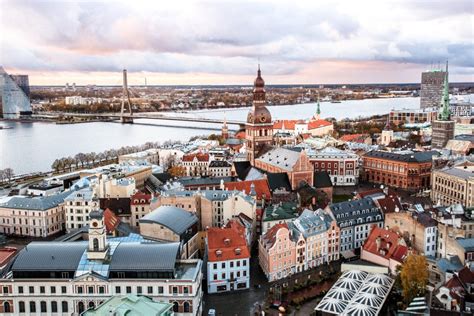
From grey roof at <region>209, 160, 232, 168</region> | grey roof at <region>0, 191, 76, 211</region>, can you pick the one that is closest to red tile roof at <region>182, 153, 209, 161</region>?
grey roof at <region>209, 160, 232, 168</region>

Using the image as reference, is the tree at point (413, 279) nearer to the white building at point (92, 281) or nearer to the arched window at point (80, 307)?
the white building at point (92, 281)

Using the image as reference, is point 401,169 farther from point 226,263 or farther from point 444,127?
point 226,263

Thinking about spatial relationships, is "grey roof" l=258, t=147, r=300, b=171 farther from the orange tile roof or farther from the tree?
the tree

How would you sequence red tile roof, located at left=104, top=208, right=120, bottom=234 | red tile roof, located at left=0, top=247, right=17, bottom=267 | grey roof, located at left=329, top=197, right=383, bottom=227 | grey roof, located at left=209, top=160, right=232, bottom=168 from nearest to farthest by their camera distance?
red tile roof, located at left=0, top=247, right=17, bottom=267
red tile roof, located at left=104, top=208, right=120, bottom=234
grey roof, located at left=329, top=197, right=383, bottom=227
grey roof, located at left=209, top=160, right=232, bottom=168

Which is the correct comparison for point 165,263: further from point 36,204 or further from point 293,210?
point 36,204

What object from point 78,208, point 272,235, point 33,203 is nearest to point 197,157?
point 78,208

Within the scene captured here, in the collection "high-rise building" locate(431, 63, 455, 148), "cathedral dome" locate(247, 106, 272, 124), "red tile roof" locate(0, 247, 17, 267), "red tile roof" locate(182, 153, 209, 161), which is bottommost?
"red tile roof" locate(0, 247, 17, 267)

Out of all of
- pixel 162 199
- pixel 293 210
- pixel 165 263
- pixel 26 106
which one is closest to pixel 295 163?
pixel 293 210
